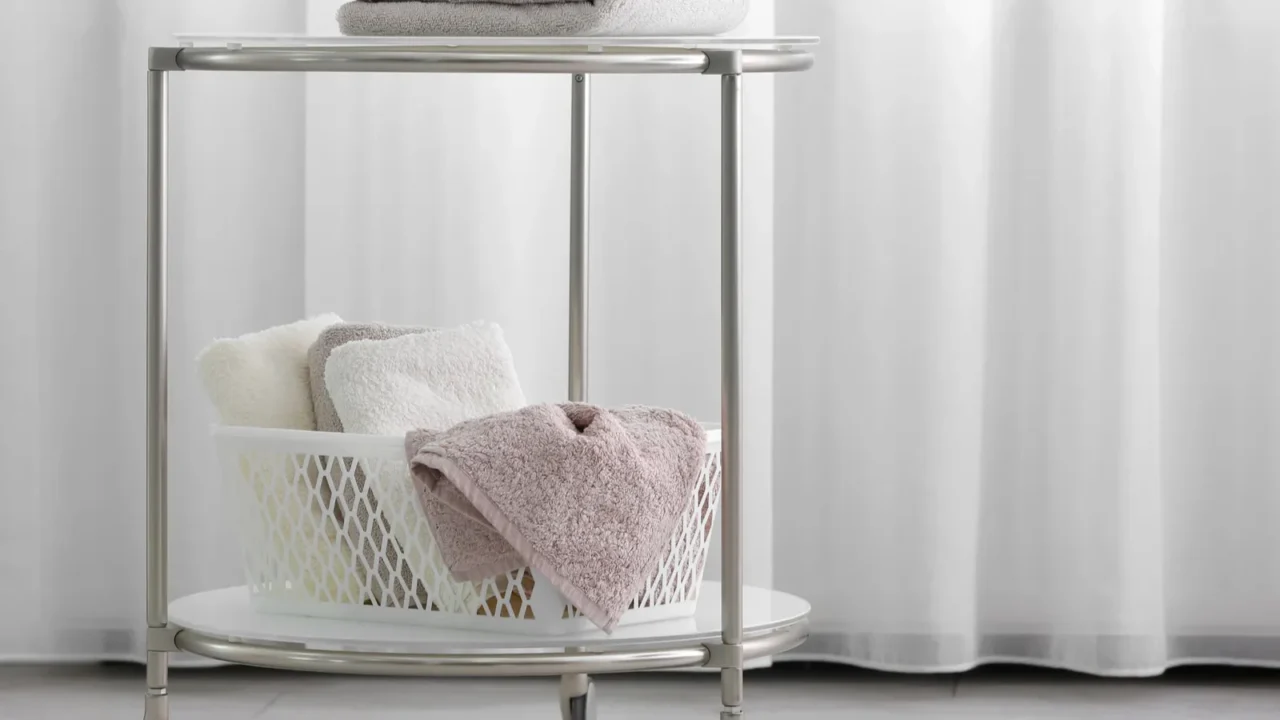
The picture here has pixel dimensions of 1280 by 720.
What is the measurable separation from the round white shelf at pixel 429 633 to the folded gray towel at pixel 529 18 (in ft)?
1.23

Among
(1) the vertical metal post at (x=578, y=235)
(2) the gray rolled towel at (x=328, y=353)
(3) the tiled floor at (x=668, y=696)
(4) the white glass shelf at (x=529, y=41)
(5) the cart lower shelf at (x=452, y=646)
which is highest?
(4) the white glass shelf at (x=529, y=41)

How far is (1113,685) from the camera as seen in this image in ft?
5.18

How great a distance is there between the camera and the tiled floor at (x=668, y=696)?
150cm

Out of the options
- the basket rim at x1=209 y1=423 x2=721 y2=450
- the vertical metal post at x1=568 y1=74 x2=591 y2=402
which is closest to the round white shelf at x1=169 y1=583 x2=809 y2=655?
the basket rim at x1=209 y1=423 x2=721 y2=450

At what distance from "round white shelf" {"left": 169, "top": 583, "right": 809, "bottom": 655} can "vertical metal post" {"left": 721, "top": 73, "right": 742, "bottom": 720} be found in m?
0.04

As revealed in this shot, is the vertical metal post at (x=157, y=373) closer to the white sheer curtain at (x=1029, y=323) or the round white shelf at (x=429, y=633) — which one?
the round white shelf at (x=429, y=633)

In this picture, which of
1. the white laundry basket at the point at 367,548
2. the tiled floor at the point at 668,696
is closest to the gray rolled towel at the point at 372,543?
the white laundry basket at the point at 367,548

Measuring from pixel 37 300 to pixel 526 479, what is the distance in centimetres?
95

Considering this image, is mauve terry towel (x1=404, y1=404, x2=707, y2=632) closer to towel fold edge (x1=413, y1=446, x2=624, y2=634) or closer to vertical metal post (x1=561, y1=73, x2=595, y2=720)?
towel fold edge (x1=413, y1=446, x2=624, y2=634)

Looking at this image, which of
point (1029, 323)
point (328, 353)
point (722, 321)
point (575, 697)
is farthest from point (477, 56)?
point (1029, 323)

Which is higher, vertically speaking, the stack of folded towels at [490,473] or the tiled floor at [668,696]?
the stack of folded towels at [490,473]

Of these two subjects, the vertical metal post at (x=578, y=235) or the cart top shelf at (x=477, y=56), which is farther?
the vertical metal post at (x=578, y=235)

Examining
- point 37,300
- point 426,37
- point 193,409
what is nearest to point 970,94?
point 426,37

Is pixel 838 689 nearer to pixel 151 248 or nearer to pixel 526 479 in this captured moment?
pixel 526 479
